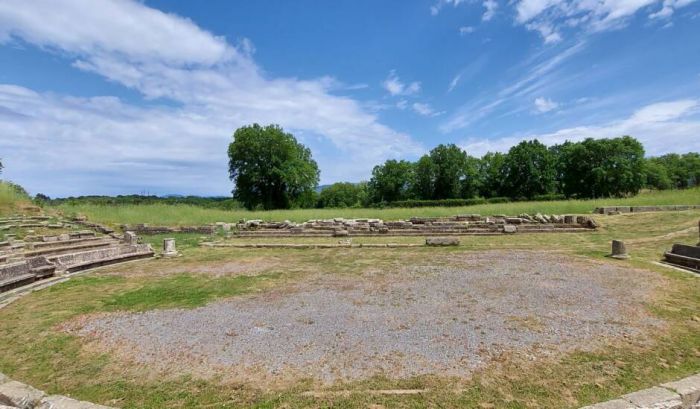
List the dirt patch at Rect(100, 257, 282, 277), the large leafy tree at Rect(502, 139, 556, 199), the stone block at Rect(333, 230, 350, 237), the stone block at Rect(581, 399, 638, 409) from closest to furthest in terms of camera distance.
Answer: the stone block at Rect(581, 399, 638, 409), the dirt patch at Rect(100, 257, 282, 277), the stone block at Rect(333, 230, 350, 237), the large leafy tree at Rect(502, 139, 556, 199)

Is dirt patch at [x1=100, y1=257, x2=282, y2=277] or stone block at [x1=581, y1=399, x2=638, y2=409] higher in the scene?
dirt patch at [x1=100, y1=257, x2=282, y2=277]

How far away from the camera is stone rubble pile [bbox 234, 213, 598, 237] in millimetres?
17609

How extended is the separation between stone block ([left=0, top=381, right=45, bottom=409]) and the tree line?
1530 inches

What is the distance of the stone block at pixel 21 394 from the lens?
11.5ft

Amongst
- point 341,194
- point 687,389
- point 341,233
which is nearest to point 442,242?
point 341,233

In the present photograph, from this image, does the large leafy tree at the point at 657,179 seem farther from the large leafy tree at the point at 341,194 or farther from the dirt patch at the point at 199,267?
the dirt patch at the point at 199,267

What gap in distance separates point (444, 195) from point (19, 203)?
51865 mm

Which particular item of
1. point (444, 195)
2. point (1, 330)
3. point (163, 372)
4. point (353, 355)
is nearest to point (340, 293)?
point (353, 355)

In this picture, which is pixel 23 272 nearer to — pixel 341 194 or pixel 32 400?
pixel 32 400

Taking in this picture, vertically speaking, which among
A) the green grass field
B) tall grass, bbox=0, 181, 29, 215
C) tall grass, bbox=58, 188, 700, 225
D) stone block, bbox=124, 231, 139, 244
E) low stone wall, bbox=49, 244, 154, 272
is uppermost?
tall grass, bbox=0, 181, 29, 215

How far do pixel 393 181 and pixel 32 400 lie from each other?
63074 mm

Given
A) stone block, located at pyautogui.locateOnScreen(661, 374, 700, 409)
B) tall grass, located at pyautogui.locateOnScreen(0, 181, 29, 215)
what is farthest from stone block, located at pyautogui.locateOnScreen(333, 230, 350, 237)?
tall grass, located at pyautogui.locateOnScreen(0, 181, 29, 215)

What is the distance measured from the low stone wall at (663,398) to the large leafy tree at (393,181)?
60208 mm

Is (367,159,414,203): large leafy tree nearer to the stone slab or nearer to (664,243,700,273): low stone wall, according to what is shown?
the stone slab
